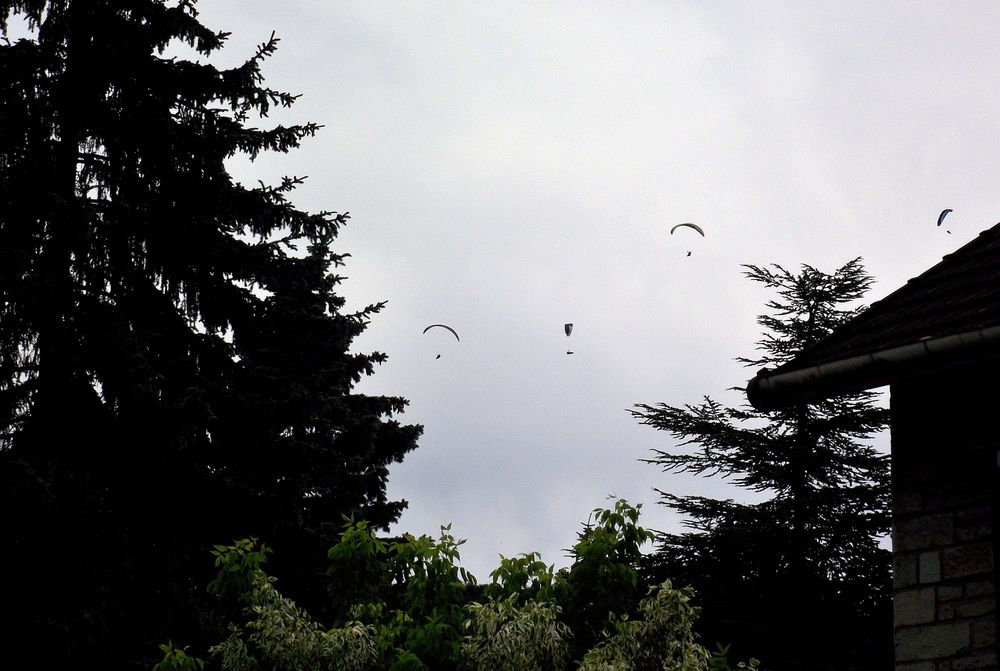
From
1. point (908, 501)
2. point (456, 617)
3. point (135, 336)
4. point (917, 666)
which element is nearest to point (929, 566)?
point (908, 501)

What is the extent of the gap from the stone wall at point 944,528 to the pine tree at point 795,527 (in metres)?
12.3

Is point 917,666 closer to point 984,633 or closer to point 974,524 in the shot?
point 984,633

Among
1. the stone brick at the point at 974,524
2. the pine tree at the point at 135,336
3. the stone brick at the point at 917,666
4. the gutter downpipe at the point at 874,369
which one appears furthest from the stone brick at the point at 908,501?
the pine tree at the point at 135,336

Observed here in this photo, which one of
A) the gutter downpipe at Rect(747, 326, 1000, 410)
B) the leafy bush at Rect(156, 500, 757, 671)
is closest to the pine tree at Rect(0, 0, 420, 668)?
the leafy bush at Rect(156, 500, 757, 671)

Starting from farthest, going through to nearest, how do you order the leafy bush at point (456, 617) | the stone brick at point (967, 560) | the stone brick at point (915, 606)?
the leafy bush at point (456, 617) → the stone brick at point (915, 606) → the stone brick at point (967, 560)

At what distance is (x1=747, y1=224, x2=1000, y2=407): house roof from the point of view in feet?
24.7

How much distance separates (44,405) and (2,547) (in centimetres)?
205

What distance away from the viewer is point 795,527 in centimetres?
2170

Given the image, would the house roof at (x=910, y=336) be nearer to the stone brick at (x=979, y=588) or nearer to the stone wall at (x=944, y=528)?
the stone wall at (x=944, y=528)

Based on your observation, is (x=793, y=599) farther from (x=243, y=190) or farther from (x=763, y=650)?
(x=243, y=190)

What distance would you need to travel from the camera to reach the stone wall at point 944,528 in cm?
755

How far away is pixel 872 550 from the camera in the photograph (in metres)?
21.2

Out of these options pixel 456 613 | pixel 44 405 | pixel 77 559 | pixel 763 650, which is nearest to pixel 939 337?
pixel 456 613

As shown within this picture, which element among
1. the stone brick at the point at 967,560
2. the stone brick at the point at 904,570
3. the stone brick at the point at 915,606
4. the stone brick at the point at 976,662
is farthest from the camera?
the stone brick at the point at 904,570
